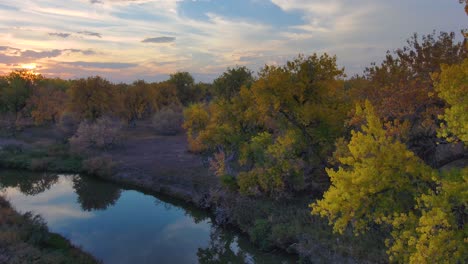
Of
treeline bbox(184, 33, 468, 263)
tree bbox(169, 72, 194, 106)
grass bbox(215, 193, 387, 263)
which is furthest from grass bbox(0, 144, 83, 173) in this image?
tree bbox(169, 72, 194, 106)

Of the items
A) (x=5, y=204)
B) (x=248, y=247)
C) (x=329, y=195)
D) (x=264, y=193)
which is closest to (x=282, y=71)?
(x=264, y=193)

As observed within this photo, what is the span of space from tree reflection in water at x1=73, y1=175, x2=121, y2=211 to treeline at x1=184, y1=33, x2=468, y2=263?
39.5ft

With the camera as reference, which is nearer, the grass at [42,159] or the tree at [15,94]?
the grass at [42,159]

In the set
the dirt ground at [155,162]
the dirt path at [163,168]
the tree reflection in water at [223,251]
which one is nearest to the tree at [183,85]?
the dirt ground at [155,162]

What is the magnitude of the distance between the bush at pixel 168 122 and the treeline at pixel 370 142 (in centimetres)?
3667

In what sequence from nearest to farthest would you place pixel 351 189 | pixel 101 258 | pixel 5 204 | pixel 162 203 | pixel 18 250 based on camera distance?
1. pixel 351 189
2. pixel 18 250
3. pixel 101 258
4. pixel 5 204
5. pixel 162 203

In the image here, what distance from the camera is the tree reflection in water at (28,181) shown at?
124 ft

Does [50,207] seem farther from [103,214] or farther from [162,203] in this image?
[162,203]

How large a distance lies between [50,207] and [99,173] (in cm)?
968

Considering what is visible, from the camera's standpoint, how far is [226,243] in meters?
25.0

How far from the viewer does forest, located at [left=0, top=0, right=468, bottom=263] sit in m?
10.9

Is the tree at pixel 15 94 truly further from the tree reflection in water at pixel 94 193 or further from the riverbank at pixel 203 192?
the tree reflection in water at pixel 94 193

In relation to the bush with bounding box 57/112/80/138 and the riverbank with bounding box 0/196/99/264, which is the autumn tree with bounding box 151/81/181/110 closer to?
the bush with bounding box 57/112/80/138

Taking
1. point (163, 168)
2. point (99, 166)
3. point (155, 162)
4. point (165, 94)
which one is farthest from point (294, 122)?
A: point (165, 94)
